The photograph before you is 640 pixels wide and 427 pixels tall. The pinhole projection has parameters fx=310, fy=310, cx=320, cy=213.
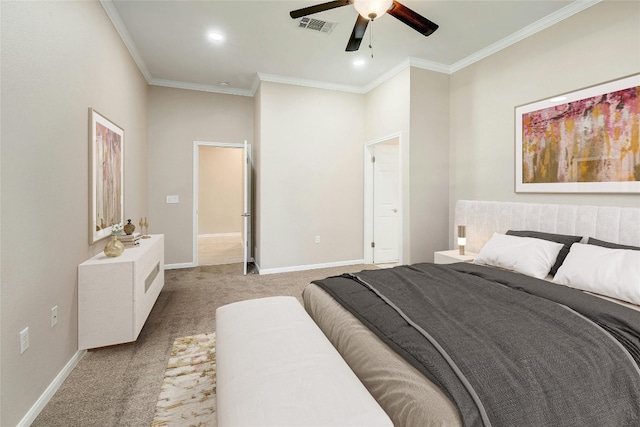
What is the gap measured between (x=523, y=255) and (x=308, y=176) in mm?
3099

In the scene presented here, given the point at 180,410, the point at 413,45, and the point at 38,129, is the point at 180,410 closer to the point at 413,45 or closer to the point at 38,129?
the point at 38,129

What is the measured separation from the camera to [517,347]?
1.19 m

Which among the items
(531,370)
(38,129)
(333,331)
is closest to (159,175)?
(38,129)

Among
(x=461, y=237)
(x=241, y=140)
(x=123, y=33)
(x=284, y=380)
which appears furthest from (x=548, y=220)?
(x=123, y=33)

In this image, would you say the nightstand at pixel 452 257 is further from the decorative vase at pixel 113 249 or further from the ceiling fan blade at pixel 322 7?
the decorative vase at pixel 113 249

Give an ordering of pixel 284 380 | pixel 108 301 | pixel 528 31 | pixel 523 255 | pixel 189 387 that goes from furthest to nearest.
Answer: pixel 528 31
pixel 523 255
pixel 108 301
pixel 189 387
pixel 284 380

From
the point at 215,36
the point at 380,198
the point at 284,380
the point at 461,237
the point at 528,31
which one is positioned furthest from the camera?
the point at 380,198

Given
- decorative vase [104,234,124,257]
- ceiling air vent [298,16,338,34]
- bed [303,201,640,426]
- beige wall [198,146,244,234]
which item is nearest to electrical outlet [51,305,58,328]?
decorative vase [104,234,124,257]

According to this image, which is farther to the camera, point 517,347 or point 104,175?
point 104,175

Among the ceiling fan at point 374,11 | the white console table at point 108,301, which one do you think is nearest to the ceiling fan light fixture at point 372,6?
the ceiling fan at point 374,11

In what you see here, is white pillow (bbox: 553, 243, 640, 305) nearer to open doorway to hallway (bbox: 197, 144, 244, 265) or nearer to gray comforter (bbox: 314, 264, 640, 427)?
gray comforter (bbox: 314, 264, 640, 427)

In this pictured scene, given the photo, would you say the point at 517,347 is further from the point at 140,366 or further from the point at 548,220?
the point at 140,366

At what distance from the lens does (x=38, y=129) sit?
5.80 ft

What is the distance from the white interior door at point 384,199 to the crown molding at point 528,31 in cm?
159
